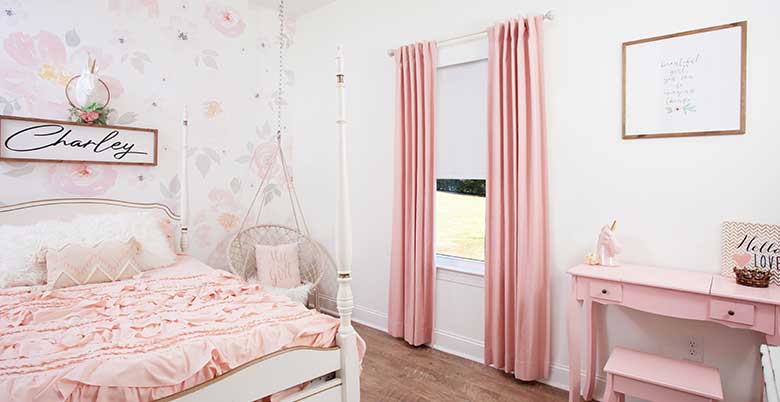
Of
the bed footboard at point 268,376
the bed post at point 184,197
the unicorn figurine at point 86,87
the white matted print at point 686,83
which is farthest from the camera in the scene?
the bed post at point 184,197

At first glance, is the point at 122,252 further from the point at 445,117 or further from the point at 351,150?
the point at 445,117

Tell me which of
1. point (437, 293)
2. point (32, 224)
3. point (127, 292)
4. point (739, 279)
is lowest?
point (437, 293)

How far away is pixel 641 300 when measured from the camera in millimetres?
2051

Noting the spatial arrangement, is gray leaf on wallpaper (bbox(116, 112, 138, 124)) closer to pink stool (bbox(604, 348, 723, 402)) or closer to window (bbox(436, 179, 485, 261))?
window (bbox(436, 179, 485, 261))

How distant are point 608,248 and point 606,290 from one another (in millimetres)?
288

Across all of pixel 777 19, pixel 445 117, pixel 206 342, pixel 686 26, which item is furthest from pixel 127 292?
pixel 777 19

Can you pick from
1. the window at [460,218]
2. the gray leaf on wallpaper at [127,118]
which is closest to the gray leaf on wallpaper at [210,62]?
the gray leaf on wallpaper at [127,118]

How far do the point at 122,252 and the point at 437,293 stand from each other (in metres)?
2.20

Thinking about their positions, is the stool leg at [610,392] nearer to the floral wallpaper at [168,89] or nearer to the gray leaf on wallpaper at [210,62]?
the floral wallpaper at [168,89]

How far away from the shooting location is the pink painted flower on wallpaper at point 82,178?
307 cm

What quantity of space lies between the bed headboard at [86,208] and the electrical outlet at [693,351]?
11.5ft

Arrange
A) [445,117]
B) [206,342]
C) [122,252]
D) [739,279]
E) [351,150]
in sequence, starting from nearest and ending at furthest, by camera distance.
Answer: [206,342], [739,279], [122,252], [445,117], [351,150]

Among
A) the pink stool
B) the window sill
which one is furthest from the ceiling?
the pink stool

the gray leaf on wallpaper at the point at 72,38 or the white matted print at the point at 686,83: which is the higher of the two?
the gray leaf on wallpaper at the point at 72,38
